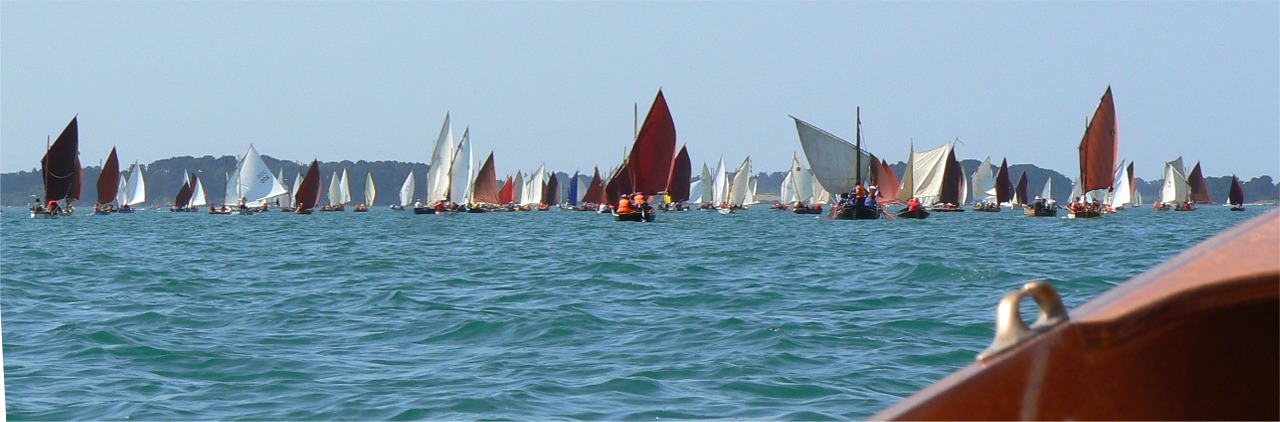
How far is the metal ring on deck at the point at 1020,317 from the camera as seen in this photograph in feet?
5.77

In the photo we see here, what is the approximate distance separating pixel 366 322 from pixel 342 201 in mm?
113959

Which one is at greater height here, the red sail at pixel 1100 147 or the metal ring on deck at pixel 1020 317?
the red sail at pixel 1100 147

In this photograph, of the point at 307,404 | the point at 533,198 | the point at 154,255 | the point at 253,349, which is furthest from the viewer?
the point at 533,198

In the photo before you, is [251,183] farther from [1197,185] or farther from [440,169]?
[1197,185]

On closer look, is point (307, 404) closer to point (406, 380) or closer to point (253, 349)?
point (406, 380)

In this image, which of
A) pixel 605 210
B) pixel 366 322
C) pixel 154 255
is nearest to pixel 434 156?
pixel 605 210

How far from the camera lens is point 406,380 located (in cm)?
824

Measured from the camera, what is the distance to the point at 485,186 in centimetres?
9081

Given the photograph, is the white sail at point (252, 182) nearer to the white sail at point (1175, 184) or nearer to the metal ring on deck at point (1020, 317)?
the white sail at point (1175, 184)

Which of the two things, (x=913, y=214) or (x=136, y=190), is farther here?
(x=136, y=190)

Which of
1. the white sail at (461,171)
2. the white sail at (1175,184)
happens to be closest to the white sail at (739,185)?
the white sail at (461,171)

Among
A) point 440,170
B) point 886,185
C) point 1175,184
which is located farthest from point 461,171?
point 1175,184

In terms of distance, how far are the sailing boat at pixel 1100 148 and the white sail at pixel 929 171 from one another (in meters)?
22.6

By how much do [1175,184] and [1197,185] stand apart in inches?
169
